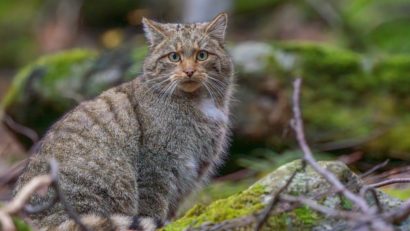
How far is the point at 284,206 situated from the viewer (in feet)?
14.6

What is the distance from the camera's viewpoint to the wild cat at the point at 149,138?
577 centimetres

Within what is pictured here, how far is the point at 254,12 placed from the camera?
60.4 ft

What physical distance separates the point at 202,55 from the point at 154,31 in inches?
17.7

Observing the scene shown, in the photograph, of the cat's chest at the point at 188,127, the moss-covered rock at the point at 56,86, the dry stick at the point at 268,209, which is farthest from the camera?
the moss-covered rock at the point at 56,86

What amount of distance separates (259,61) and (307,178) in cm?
482

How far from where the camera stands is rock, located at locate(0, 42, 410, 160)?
9.35m

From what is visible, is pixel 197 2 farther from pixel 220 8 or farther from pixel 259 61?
pixel 259 61

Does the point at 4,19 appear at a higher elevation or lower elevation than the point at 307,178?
higher

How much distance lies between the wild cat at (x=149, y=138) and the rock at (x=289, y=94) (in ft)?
8.00

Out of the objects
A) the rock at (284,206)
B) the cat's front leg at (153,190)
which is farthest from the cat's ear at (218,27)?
the rock at (284,206)

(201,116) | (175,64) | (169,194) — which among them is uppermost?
(175,64)

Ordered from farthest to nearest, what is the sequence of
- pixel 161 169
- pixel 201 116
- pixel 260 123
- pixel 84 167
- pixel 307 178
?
pixel 260 123
pixel 201 116
pixel 161 169
pixel 84 167
pixel 307 178

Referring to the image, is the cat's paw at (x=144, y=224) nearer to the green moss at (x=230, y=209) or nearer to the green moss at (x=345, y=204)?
the green moss at (x=230, y=209)

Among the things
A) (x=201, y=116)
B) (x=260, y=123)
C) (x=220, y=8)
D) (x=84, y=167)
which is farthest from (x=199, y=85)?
(x=220, y=8)
